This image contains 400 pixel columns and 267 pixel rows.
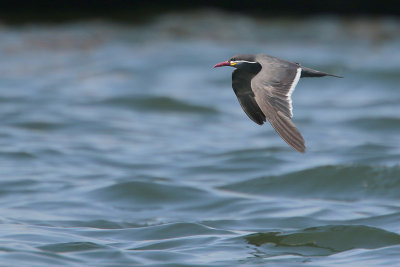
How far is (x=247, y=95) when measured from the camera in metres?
6.88

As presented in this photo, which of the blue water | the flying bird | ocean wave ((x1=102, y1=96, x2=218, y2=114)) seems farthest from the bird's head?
ocean wave ((x1=102, y1=96, x2=218, y2=114))

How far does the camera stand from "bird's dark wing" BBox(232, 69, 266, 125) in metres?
6.82

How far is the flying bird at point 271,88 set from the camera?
19.5ft

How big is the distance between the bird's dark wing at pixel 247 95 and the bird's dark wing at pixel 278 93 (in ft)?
0.79

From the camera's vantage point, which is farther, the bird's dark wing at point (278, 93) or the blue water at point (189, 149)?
the blue water at point (189, 149)

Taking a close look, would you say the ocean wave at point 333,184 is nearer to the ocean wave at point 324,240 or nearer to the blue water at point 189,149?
the blue water at point 189,149

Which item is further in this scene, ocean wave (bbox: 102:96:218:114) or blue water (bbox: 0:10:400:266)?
ocean wave (bbox: 102:96:218:114)

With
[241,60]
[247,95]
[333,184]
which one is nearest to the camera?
[241,60]

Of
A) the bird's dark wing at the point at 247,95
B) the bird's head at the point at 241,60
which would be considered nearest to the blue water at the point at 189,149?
the bird's dark wing at the point at 247,95

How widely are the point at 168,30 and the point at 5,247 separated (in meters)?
11.2

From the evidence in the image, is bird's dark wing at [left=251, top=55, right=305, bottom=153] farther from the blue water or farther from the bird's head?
the blue water

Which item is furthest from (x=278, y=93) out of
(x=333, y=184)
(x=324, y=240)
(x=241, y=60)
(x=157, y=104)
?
(x=157, y=104)

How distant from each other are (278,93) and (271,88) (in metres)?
0.09

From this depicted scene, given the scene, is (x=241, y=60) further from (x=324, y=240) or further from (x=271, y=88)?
(x=324, y=240)
